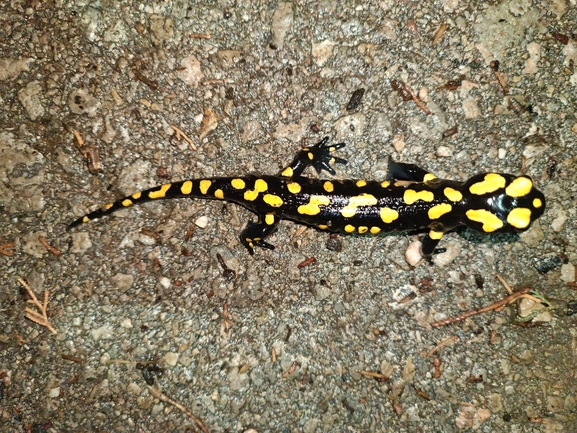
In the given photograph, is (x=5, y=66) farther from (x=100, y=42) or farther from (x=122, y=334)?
(x=122, y=334)

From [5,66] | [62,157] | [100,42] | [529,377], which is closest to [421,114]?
[529,377]

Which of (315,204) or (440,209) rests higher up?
(440,209)

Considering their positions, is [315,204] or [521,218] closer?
[521,218]

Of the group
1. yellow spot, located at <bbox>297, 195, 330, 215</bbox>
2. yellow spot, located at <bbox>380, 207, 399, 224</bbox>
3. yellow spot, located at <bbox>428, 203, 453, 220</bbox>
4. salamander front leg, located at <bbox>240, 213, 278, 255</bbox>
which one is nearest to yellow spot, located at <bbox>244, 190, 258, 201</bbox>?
salamander front leg, located at <bbox>240, 213, 278, 255</bbox>

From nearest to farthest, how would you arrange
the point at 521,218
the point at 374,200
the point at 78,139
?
1. the point at 521,218
2. the point at 374,200
3. the point at 78,139

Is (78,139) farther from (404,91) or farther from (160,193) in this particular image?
(404,91)

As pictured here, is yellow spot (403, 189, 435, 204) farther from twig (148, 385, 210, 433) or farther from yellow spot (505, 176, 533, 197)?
twig (148, 385, 210, 433)

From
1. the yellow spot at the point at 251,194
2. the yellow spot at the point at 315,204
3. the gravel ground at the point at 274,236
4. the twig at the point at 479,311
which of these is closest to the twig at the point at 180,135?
the gravel ground at the point at 274,236

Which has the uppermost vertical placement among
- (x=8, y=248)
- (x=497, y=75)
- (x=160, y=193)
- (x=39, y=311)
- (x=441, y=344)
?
(x=497, y=75)

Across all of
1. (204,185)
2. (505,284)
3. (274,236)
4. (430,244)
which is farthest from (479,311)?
(204,185)
